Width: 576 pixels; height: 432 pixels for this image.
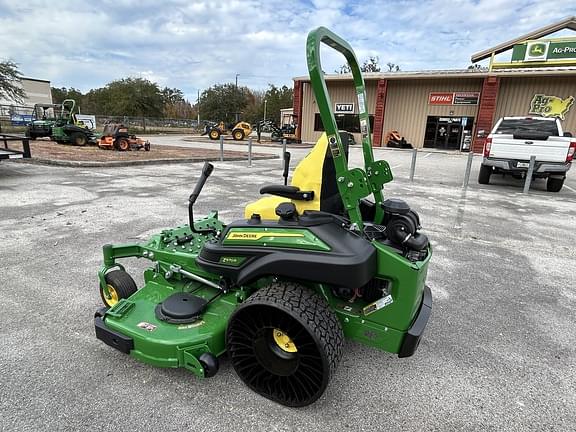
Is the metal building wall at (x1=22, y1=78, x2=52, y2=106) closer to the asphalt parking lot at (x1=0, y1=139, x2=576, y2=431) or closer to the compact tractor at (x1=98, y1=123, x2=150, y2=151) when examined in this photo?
the compact tractor at (x1=98, y1=123, x2=150, y2=151)

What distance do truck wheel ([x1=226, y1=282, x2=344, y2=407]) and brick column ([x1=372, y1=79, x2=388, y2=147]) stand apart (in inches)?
1041

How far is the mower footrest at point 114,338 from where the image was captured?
6.95ft

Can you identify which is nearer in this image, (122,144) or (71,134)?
(122,144)

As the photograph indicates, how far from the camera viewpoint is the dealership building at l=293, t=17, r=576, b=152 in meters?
22.4

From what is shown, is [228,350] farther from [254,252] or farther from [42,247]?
[42,247]

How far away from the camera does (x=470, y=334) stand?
2.81 m


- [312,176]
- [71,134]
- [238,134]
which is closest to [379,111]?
[238,134]

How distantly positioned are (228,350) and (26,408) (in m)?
1.08

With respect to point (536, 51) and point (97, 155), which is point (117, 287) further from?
→ point (536, 51)

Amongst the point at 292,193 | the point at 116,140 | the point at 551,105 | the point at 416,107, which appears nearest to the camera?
the point at 292,193

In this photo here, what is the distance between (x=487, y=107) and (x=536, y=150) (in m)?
17.1

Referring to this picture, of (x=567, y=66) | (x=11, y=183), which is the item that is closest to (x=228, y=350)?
(x=11, y=183)

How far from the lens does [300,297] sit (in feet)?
6.33

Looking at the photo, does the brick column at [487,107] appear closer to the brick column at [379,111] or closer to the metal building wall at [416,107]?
the metal building wall at [416,107]
